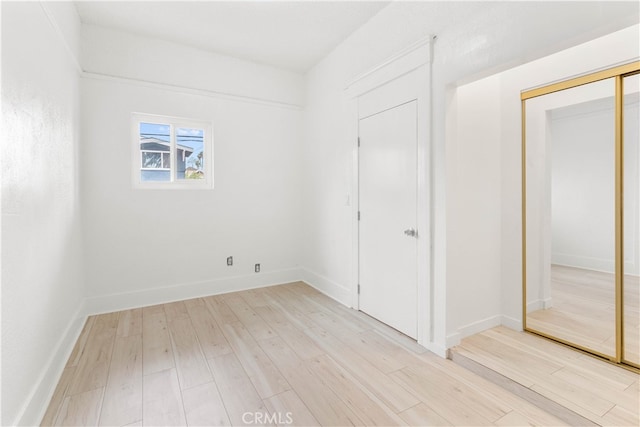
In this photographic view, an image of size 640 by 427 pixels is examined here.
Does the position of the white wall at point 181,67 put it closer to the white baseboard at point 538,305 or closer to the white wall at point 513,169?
the white wall at point 513,169

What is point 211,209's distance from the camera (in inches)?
147

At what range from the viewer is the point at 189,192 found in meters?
3.61

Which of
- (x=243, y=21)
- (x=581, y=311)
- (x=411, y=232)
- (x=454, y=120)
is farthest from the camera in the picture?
(x=243, y=21)

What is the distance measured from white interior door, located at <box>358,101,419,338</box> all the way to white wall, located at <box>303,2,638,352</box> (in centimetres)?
21

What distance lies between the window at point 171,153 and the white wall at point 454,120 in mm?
1571

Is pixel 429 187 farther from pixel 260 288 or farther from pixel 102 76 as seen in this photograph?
pixel 102 76

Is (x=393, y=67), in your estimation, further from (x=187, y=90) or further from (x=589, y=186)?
(x=187, y=90)

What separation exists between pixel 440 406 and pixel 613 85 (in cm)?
241

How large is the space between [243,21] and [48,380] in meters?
3.28

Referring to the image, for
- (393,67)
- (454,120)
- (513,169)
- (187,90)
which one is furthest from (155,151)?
(513,169)

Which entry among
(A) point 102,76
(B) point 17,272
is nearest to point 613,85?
(B) point 17,272

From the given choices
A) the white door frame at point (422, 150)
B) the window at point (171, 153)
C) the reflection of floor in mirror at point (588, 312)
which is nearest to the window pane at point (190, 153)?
the window at point (171, 153)

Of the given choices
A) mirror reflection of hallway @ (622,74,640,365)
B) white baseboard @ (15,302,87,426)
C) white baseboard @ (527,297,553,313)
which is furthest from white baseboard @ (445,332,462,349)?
white baseboard @ (15,302,87,426)

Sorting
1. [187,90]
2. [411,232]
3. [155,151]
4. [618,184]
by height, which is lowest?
[411,232]
